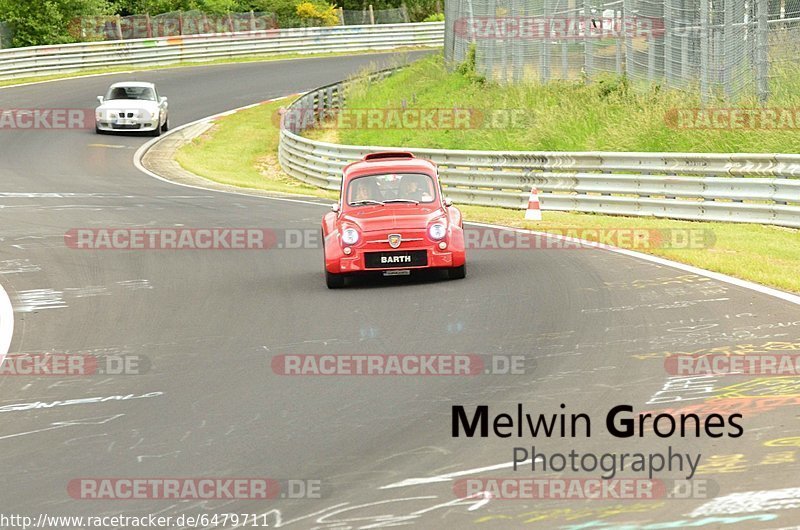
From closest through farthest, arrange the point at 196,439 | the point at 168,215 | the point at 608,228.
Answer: the point at 196,439, the point at 608,228, the point at 168,215

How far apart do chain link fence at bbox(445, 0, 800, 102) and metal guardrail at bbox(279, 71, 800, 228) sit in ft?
8.61

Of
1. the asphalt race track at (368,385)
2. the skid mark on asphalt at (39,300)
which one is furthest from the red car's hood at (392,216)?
the skid mark on asphalt at (39,300)

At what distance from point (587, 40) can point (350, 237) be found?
1783cm

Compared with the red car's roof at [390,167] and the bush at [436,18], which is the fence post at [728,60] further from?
the bush at [436,18]

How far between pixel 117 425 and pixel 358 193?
7.79 m

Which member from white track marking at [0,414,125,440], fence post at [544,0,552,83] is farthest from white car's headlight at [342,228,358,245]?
fence post at [544,0,552,83]

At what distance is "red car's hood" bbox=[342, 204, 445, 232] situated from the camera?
47.8ft

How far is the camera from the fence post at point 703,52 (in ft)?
81.6

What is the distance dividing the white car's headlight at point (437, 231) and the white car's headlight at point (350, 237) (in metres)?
0.86

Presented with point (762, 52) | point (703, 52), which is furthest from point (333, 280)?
point (703, 52)

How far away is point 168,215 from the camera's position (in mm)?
22891

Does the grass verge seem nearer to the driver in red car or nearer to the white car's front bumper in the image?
the white car's front bumper

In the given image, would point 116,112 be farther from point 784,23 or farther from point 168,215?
point 784,23

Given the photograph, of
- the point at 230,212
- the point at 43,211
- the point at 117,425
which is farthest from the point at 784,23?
the point at 117,425
